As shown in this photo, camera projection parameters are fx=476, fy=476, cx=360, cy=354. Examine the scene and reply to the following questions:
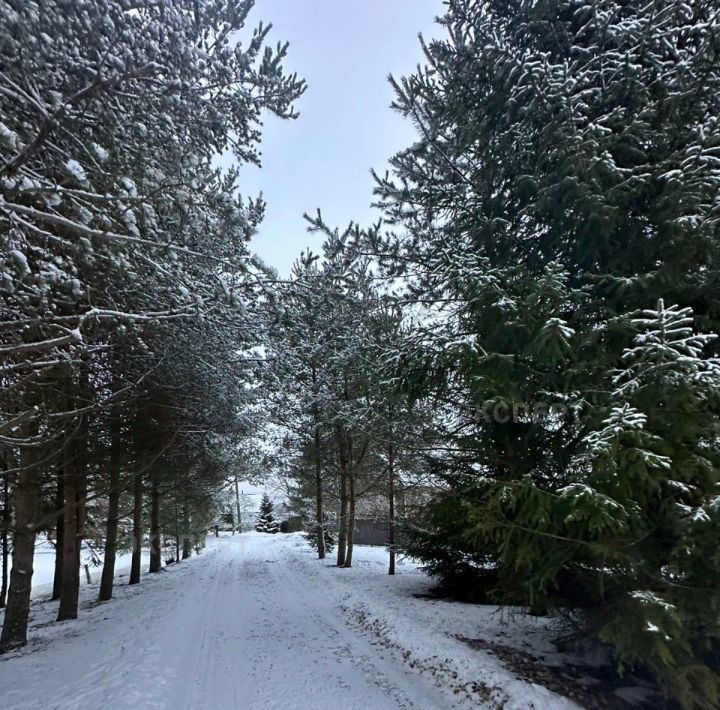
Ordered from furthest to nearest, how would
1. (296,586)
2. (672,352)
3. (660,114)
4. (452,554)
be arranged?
(296,586)
(452,554)
(660,114)
(672,352)

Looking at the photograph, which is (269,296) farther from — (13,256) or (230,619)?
(230,619)

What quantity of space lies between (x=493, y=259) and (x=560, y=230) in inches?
35.5

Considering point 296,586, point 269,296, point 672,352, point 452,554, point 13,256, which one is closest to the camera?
point 13,256

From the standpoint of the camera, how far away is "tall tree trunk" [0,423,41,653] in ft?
28.6

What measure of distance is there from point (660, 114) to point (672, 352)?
3019 millimetres

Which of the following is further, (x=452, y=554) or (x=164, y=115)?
(x=452, y=554)

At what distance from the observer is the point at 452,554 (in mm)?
9719

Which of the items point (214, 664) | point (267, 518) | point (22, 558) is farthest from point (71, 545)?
point (267, 518)

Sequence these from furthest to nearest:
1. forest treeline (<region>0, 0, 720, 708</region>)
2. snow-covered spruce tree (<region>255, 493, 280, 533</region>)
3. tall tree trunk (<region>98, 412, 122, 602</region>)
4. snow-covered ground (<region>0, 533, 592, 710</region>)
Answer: snow-covered spruce tree (<region>255, 493, 280, 533</region>), tall tree trunk (<region>98, 412, 122, 602</region>), snow-covered ground (<region>0, 533, 592, 710</region>), forest treeline (<region>0, 0, 720, 708</region>)

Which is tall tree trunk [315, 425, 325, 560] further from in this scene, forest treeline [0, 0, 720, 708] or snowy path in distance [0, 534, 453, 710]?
forest treeline [0, 0, 720, 708]

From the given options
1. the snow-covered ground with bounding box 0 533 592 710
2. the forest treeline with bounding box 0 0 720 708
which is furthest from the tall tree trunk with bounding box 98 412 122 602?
the forest treeline with bounding box 0 0 720 708

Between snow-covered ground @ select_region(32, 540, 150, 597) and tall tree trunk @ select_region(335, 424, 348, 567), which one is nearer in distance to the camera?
tall tree trunk @ select_region(335, 424, 348, 567)

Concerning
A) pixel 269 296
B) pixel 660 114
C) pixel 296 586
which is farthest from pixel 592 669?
pixel 296 586

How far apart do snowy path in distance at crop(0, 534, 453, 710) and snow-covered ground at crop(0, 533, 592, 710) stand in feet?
0.08
